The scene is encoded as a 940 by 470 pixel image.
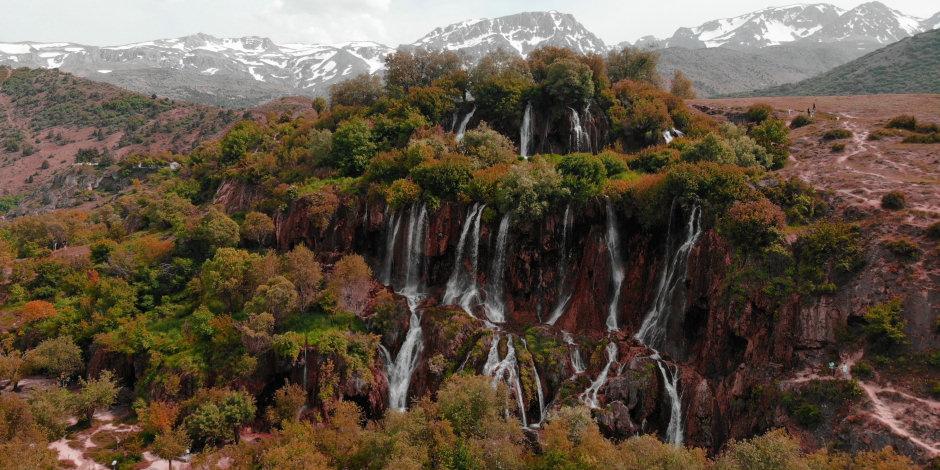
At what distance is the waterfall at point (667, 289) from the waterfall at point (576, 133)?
18701 millimetres

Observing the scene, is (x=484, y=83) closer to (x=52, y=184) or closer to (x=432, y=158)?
(x=432, y=158)

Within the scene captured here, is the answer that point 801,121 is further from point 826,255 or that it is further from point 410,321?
point 410,321

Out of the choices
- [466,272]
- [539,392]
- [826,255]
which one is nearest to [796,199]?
[826,255]

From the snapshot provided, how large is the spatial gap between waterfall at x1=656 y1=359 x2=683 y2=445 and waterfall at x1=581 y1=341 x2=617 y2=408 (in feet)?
8.28

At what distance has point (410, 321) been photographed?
32375 mm

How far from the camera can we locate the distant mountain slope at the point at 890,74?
9225cm

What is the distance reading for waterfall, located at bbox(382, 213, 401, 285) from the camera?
125ft

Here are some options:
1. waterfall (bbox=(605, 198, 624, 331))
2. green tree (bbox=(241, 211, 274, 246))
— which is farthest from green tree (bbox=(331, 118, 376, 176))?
waterfall (bbox=(605, 198, 624, 331))

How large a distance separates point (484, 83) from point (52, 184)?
339 feet

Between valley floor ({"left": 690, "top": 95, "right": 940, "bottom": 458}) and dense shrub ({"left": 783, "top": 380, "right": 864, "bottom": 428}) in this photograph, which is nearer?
valley floor ({"left": 690, "top": 95, "right": 940, "bottom": 458})

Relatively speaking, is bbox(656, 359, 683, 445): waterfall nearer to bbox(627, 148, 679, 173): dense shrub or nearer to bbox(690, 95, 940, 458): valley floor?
bbox(690, 95, 940, 458): valley floor

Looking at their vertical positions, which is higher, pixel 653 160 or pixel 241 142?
pixel 653 160

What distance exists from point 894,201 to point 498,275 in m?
23.4

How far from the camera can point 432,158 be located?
1558 inches
